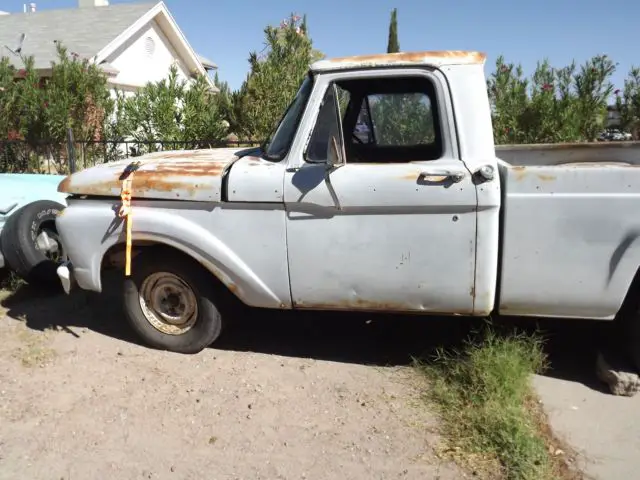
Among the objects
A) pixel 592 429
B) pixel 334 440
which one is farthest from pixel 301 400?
pixel 592 429

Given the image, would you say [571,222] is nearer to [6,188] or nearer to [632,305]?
[632,305]

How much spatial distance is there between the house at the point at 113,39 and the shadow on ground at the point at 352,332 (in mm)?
13608

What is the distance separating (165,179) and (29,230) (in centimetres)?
230

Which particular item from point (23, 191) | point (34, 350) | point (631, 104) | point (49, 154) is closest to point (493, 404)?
point (34, 350)

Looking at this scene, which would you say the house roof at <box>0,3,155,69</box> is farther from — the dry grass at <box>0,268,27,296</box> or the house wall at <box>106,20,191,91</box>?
the dry grass at <box>0,268,27,296</box>

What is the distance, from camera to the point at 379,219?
340cm

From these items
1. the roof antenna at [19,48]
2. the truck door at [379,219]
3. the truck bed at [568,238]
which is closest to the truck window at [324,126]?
the truck door at [379,219]

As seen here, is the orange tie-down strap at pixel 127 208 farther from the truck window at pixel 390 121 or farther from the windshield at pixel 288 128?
the truck window at pixel 390 121

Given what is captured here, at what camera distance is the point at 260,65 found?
9953mm

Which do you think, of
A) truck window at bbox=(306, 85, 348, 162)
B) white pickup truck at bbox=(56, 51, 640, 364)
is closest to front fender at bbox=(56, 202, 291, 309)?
white pickup truck at bbox=(56, 51, 640, 364)

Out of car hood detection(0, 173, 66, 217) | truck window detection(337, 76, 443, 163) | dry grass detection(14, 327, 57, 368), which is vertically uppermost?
truck window detection(337, 76, 443, 163)

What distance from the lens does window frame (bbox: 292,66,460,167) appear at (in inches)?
132

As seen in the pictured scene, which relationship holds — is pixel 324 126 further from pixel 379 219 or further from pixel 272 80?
pixel 272 80

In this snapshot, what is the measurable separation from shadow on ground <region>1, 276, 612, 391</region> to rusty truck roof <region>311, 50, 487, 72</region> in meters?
1.79
